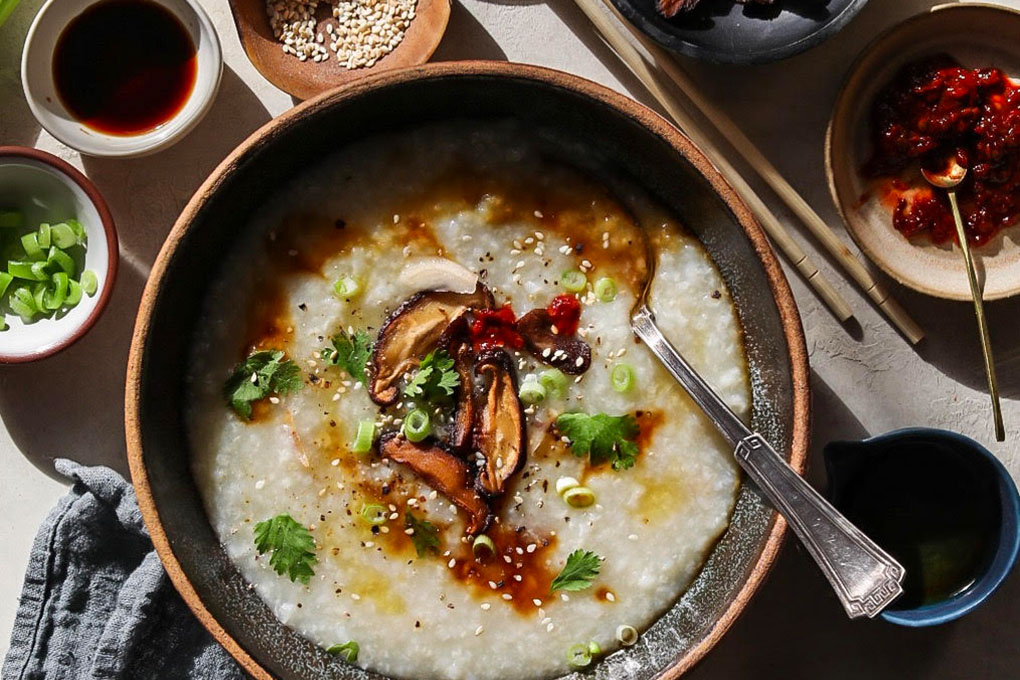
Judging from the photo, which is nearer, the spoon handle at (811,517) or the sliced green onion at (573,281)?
the spoon handle at (811,517)

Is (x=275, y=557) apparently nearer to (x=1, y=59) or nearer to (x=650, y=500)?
(x=650, y=500)

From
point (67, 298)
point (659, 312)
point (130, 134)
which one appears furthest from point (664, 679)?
point (130, 134)

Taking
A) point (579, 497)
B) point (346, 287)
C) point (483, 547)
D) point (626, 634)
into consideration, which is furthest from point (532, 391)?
point (626, 634)

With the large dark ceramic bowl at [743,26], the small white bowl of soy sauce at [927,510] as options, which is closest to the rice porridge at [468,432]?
the small white bowl of soy sauce at [927,510]

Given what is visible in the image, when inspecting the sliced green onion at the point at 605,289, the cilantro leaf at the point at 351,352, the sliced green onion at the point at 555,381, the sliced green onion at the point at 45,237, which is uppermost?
the sliced green onion at the point at 45,237

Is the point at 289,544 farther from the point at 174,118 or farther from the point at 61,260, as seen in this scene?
the point at 174,118

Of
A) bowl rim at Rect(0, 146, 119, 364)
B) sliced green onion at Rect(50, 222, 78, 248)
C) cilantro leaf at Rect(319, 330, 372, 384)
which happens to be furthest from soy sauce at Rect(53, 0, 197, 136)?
cilantro leaf at Rect(319, 330, 372, 384)

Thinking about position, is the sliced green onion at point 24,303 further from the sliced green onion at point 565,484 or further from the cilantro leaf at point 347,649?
the sliced green onion at point 565,484
